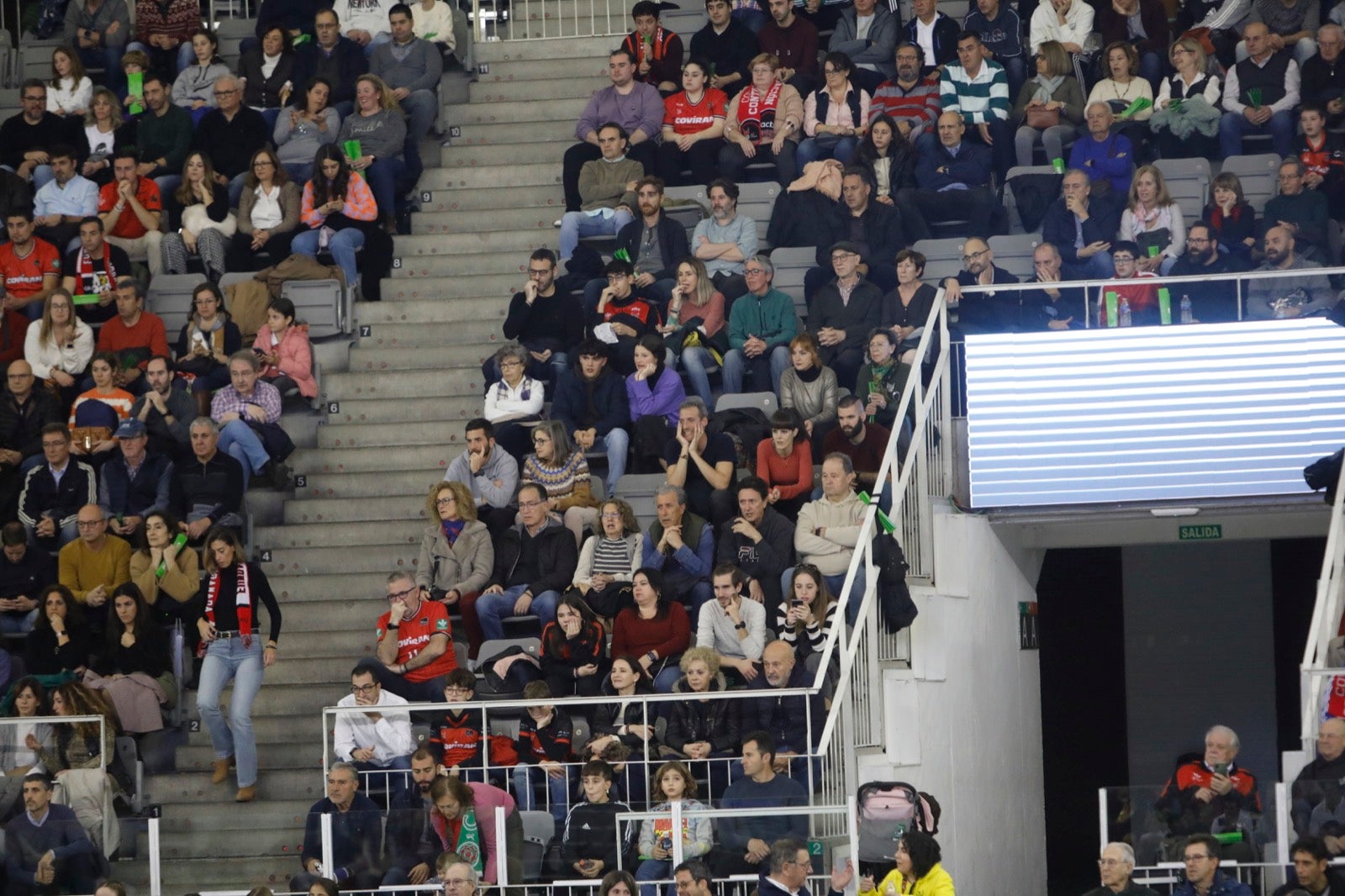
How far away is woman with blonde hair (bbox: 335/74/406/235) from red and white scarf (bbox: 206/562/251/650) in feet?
13.4

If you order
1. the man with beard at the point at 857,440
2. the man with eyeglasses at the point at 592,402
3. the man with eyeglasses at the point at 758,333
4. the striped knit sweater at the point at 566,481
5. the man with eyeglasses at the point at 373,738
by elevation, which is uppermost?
the man with eyeglasses at the point at 758,333

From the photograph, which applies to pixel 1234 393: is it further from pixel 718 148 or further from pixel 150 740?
pixel 150 740

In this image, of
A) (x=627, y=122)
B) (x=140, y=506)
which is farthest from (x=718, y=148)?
(x=140, y=506)

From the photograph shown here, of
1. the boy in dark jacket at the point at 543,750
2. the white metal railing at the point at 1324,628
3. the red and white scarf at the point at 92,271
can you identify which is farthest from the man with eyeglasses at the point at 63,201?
the white metal railing at the point at 1324,628

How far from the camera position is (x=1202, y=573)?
60.2 ft

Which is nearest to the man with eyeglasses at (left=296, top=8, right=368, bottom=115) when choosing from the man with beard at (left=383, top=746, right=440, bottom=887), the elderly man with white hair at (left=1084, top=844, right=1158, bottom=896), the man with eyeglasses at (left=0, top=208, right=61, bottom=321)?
the man with eyeglasses at (left=0, top=208, right=61, bottom=321)

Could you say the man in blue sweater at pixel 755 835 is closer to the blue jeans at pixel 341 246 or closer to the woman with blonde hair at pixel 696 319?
the woman with blonde hair at pixel 696 319

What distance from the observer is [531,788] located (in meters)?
11.6

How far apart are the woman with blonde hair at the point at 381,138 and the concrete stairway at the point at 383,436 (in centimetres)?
35

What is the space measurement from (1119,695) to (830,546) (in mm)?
6638

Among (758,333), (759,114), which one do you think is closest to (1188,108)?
(759,114)

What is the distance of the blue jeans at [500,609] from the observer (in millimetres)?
12719

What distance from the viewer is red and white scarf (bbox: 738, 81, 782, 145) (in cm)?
1617

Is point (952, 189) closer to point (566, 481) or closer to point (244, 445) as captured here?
point (566, 481)
